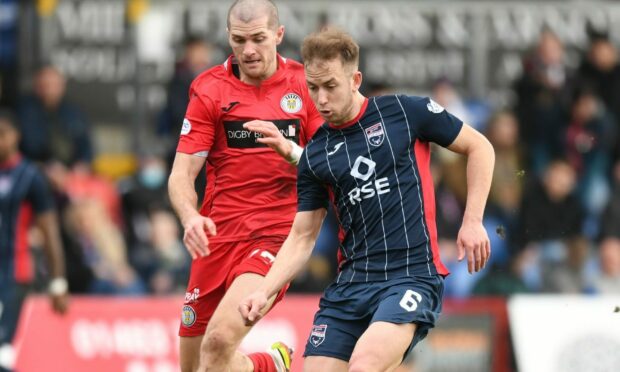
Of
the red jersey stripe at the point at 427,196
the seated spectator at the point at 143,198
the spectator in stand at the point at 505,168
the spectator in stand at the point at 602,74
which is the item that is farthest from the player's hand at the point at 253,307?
the spectator in stand at the point at 602,74

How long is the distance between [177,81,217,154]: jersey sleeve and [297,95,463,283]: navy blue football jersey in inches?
41.1

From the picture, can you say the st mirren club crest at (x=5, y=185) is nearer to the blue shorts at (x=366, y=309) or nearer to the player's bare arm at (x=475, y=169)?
the blue shorts at (x=366, y=309)

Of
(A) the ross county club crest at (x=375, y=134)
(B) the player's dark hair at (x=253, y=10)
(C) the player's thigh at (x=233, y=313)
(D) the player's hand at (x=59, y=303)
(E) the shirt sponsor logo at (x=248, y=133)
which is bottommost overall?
(D) the player's hand at (x=59, y=303)

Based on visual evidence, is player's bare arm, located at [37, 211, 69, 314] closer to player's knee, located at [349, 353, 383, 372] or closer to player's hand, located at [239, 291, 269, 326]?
player's hand, located at [239, 291, 269, 326]

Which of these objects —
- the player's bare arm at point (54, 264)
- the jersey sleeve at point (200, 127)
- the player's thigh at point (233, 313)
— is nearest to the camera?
the player's thigh at point (233, 313)

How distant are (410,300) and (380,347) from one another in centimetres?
38

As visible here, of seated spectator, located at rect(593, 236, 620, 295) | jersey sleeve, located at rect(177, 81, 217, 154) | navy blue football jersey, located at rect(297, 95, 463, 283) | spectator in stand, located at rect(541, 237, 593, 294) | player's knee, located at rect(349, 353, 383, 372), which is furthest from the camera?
spectator in stand, located at rect(541, 237, 593, 294)

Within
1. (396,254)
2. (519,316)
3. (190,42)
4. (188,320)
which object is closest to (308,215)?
(396,254)

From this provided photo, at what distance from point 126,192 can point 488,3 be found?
486cm

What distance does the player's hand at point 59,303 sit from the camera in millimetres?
12924

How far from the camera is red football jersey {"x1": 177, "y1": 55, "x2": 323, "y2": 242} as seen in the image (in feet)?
31.8

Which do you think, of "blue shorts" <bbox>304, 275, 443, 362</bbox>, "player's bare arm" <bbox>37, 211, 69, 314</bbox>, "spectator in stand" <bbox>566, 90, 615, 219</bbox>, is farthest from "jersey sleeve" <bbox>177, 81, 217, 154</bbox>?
"spectator in stand" <bbox>566, 90, 615, 219</bbox>

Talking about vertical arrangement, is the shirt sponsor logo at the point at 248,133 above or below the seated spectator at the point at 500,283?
above

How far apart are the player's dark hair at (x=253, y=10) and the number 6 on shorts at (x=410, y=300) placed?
2152 mm
